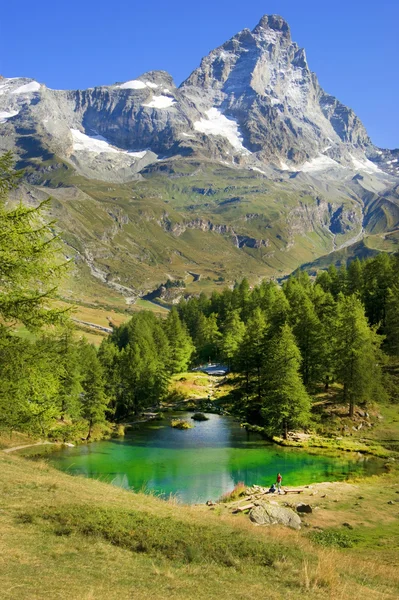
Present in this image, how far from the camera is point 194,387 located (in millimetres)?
91000

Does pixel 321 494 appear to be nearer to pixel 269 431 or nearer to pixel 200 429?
pixel 269 431

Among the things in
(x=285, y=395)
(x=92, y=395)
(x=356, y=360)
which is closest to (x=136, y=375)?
(x=92, y=395)

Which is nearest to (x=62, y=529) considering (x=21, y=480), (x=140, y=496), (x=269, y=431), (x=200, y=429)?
(x=21, y=480)

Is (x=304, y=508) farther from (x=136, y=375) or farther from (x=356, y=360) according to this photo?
(x=136, y=375)

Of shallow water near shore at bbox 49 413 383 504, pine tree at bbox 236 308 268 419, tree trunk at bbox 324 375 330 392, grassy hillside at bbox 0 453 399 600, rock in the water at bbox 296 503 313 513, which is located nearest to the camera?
grassy hillside at bbox 0 453 399 600

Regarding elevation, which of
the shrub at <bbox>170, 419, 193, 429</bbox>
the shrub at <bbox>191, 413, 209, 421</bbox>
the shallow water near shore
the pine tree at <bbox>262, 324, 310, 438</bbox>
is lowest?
the shallow water near shore

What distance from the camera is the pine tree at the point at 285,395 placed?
57.4 m

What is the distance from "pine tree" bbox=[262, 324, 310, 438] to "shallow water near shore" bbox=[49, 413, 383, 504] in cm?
356

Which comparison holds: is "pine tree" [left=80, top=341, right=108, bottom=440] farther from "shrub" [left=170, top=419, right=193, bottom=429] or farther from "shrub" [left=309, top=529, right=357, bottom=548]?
"shrub" [left=309, top=529, right=357, bottom=548]

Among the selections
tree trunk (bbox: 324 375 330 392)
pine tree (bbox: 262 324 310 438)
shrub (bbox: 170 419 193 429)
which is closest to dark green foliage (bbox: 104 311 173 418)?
shrub (bbox: 170 419 193 429)

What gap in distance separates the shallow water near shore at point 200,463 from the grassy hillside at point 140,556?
1827cm

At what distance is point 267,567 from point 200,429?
2045 inches

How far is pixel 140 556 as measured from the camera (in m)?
14.9

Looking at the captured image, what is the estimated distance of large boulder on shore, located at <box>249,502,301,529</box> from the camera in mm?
27734
